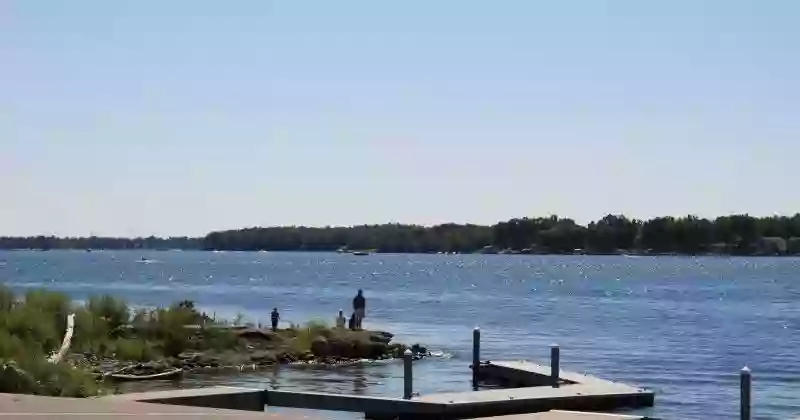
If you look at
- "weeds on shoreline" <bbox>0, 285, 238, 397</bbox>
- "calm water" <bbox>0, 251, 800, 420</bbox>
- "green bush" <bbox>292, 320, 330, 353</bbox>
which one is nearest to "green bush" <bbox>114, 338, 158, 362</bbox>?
"weeds on shoreline" <bbox>0, 285, 238, 397</bbox>

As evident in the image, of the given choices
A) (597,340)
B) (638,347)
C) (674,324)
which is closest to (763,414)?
(638,347)

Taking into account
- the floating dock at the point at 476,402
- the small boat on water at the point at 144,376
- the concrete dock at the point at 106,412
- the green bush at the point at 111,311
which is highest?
the green bush at the point at 111,311

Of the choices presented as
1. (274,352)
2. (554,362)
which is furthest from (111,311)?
(554,362)

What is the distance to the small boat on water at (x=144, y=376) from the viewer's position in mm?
28688

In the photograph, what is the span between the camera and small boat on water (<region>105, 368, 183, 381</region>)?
94.1 ft

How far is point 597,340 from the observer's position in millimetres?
52219

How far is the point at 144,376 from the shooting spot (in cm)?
3002

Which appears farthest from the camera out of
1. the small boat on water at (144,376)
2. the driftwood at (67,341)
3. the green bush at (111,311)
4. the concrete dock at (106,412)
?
the green bush at (111,311)

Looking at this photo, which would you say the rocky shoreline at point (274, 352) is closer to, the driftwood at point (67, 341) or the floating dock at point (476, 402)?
the driftwood at point (67, 341)

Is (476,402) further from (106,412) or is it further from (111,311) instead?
(111,311)

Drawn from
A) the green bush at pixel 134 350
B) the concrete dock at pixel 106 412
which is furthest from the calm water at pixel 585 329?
the concrete dock at pixel 106 412

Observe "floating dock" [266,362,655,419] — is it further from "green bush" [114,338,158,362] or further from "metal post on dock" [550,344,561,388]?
"green bush" [114,338,158,362]

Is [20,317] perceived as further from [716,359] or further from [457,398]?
[716,359]

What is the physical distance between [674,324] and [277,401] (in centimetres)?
4725
